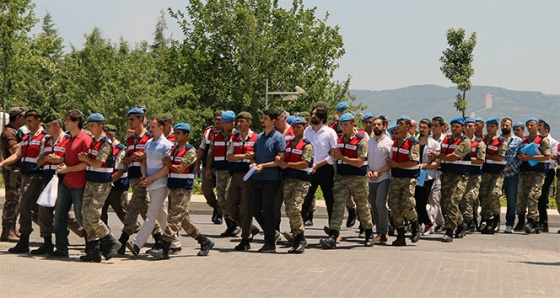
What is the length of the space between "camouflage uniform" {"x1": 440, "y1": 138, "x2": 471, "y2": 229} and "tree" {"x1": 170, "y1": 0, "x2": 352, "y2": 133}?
4611cm

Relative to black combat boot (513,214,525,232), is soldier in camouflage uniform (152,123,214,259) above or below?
above

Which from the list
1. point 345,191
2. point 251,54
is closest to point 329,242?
point 345,191

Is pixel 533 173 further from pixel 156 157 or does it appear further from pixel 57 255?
pixel 57 255

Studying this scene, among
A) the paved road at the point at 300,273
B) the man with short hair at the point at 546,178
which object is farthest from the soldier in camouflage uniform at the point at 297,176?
the man with short hair at the point at 546,178

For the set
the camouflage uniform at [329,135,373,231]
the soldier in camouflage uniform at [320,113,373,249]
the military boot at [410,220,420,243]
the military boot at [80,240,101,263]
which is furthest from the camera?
the military boot at [410,220,420,243]

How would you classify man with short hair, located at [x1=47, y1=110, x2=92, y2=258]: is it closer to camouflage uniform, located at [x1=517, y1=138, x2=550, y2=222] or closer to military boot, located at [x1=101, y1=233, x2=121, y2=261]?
military boot, located at [x1=101, y1=233, x2=121, y2=261]

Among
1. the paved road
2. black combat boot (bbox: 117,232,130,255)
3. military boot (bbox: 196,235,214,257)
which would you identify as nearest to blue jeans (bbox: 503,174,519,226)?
the paved road

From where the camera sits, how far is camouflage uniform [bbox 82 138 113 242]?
12523 millimetres

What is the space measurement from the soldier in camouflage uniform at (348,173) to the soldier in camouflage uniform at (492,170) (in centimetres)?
382

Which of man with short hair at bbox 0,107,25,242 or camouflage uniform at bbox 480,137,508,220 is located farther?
camouflage uniform at bbox 480,137,508,220

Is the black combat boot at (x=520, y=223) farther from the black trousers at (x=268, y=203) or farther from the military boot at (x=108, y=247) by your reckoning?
the military boot at (x=108, y=247)

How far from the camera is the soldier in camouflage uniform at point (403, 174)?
1515cm

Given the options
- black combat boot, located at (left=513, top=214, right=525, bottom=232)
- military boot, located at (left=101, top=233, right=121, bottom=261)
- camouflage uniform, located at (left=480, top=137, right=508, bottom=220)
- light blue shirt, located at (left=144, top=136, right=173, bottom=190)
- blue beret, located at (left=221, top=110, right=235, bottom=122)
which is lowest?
black combat boot, located at (left=513, top=214, right=525, bottom=232)

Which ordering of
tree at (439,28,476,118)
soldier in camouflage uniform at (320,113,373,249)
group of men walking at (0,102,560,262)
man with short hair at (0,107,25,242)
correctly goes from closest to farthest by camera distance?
group of men walking at (0,102,560,262), man with short hair at (0,107,25,242), soldier in camouflage uniform at (320,113,373,249), tree at (439,28,476,118)
